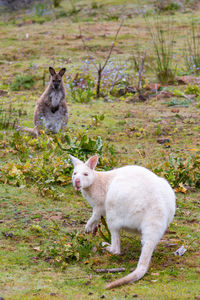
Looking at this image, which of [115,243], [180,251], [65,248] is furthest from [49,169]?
[180,251]

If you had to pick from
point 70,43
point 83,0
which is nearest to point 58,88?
point 70,43

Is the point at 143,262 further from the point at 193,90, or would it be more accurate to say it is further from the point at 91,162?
the point at 193,90

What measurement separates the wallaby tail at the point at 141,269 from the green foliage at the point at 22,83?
28.6 feet

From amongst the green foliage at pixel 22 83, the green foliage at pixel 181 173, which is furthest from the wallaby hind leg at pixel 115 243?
the green foliage at pixel 22 83

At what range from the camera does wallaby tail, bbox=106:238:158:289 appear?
350cm

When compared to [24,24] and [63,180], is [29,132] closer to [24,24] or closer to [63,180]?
[63,180]

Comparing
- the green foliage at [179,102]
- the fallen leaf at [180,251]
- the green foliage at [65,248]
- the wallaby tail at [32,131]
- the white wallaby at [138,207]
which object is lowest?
the green foliage at [179,102]

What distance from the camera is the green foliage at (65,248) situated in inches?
160

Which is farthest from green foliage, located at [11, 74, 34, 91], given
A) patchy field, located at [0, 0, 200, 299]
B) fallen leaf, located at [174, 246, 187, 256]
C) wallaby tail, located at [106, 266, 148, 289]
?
wallaby tail, located at [106, 266, 148, 289]

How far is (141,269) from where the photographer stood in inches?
144

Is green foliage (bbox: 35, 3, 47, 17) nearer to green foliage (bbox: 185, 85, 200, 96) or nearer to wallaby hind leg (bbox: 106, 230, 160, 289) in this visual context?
green foliage (bbox: 185, 85, 200, 96)

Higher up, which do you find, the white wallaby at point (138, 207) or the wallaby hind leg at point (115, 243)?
the white wallaby at point (138, 207)

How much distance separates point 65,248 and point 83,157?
2025mm

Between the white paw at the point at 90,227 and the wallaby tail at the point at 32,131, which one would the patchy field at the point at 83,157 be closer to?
the white paw at the point at 90,227
